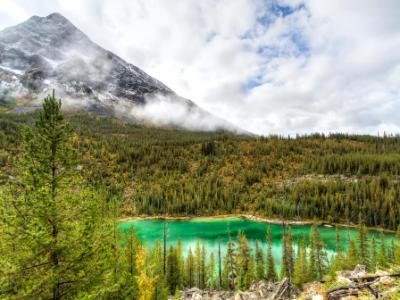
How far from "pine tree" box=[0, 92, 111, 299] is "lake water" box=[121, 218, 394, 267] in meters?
65.5

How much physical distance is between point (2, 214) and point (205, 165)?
190075 millimetres

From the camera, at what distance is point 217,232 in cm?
10038

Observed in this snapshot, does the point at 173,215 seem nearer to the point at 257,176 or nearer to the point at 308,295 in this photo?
the point at 257,176

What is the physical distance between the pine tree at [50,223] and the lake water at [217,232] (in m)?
65.5

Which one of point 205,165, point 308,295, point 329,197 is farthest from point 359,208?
point 308,295

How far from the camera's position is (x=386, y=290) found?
5453mm

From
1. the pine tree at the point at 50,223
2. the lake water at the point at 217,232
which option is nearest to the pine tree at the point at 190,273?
the lake water at the point at 217,232

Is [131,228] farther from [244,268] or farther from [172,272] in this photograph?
[244,268]

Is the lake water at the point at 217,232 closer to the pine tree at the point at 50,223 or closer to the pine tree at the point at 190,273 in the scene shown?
the pine tree at the point at 190,273

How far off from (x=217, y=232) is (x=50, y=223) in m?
95.0

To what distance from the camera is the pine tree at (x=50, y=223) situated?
10.1m

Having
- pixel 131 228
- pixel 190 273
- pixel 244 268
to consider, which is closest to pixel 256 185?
pixel 190 273

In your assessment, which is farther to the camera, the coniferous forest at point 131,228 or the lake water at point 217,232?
the lake water at point 217,232

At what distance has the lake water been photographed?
82.1 m
